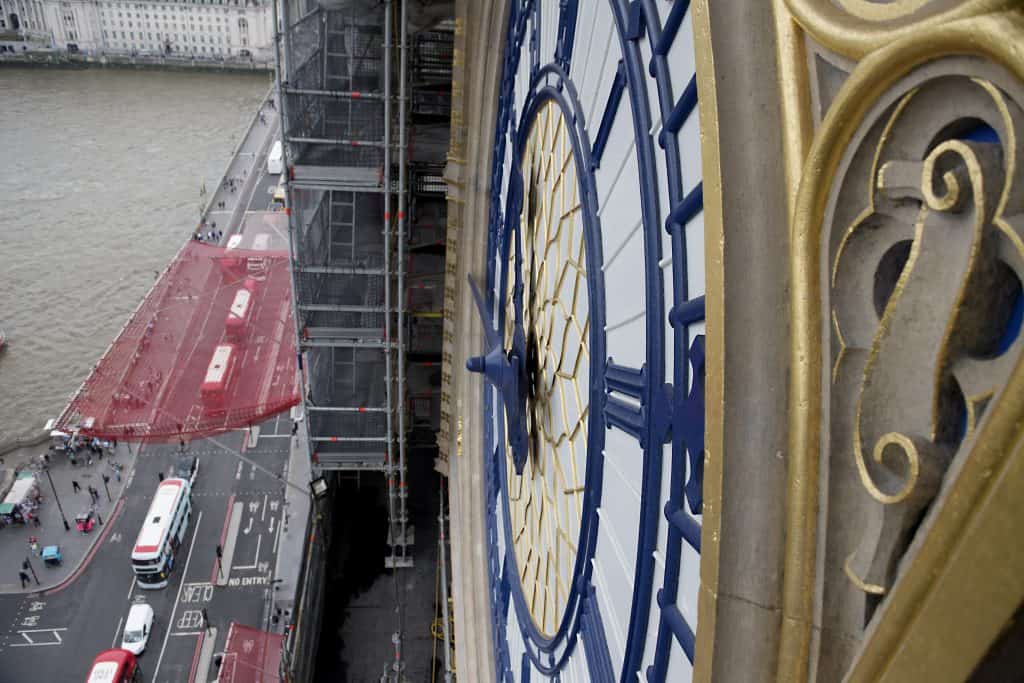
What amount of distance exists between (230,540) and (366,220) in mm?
8073

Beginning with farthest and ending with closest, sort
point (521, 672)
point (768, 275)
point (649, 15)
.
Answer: point (521, 672), point (649, 15), point (768, 275)

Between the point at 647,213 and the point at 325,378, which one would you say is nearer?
the point at 647,213

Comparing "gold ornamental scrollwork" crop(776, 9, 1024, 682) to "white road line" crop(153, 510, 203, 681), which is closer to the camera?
"gold ornamental scrollwork" crop(776, 9, 1024, 682)

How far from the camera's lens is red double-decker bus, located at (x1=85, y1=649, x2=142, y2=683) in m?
12.2

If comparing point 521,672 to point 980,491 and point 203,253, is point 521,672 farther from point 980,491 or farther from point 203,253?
point 203,253

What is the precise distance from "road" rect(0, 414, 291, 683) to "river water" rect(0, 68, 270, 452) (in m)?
5.00

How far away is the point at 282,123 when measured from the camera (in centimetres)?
920

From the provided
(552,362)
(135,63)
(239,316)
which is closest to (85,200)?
(239,316)

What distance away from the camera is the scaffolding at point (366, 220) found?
9539 millimetres

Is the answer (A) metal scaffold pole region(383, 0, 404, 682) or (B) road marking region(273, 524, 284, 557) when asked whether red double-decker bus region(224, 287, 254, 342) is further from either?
(A) metal scaffold pole region(383, 0, 404, 682)

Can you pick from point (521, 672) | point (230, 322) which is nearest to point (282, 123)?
point (521, 672)

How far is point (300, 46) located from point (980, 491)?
31.9ft

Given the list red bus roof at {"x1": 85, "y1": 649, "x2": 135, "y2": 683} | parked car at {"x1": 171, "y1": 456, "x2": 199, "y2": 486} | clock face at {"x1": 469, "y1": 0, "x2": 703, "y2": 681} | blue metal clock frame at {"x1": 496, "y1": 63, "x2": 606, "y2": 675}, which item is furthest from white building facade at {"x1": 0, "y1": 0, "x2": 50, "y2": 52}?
blue metal clock frame at {"x1": 496, "y1": 63, "x2": 606, "y2": 675}

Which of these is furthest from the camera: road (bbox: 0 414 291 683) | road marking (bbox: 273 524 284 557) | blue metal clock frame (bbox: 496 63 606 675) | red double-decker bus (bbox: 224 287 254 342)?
red double-decker bus (bbox: 224 287 254 342)
